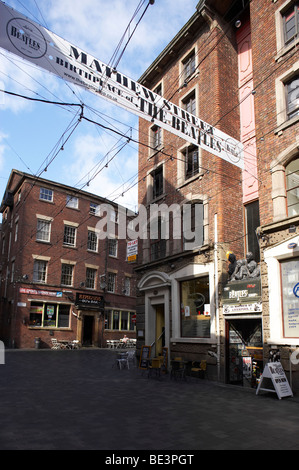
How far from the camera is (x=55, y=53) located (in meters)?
6.70

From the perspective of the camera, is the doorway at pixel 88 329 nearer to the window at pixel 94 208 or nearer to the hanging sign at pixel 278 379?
the window at pixel 94 208

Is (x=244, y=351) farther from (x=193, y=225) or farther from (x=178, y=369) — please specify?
(x=193, y=225)

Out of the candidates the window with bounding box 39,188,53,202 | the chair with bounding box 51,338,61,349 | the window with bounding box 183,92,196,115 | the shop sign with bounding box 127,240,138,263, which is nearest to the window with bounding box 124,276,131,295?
the chair with bounding box 51,338,61,349

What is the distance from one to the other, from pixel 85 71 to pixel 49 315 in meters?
23.5

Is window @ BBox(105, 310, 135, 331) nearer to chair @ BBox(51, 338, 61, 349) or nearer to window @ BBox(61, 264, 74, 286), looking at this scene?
window @ BBox(61, 264, 74, 286)

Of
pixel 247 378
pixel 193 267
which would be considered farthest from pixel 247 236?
pixel 247 378

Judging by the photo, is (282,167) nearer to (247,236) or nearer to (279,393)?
(247,236)

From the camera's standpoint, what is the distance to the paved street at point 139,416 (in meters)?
5.57

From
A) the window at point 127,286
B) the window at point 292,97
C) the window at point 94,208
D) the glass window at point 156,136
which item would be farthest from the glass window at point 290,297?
the window at point 127,286

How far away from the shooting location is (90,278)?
102 feet

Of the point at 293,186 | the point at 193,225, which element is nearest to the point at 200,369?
the point at 193,225

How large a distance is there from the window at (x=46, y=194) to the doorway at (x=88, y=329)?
10315mm

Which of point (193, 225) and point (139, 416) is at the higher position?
point (193, 225)
